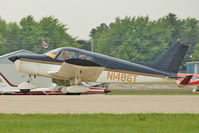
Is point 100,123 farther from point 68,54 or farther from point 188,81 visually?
point 188,81

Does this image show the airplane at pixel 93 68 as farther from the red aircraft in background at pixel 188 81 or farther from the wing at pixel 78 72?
the red aircraft in background at pixel 188 81

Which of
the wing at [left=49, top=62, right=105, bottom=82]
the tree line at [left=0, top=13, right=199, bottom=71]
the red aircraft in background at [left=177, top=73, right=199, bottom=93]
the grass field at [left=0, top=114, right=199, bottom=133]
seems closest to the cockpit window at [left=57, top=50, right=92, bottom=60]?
the wing at [left=49, top=62, right=105, bottom=82]

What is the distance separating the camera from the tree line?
79.3 meters

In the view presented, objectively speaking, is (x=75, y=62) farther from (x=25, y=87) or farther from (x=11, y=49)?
(x=11, y=49)

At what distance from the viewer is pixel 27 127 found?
25.6 feet

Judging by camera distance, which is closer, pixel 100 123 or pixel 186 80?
pixel 100 123

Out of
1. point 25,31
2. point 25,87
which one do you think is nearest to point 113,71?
point 25,87

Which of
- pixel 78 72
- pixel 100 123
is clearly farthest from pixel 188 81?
pixel 100 123

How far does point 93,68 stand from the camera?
59.4 ft

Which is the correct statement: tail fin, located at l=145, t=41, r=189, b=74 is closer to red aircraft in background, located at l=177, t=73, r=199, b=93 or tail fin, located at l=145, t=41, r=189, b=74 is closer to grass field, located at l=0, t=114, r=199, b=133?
red aircraft in background, located at l=177, t=73, r=199, b=93

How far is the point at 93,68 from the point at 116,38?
243ft

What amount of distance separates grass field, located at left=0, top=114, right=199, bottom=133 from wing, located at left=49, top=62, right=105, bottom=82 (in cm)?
867

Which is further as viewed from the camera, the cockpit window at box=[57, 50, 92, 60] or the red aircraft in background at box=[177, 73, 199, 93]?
the red aircraft in background at box=[177, 73, 199, 93]

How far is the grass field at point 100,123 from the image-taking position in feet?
24.3
